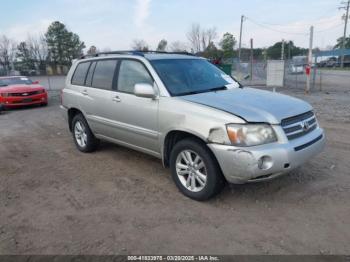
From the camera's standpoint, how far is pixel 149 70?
4.32m

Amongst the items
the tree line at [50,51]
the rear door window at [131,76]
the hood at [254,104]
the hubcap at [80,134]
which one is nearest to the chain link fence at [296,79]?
the hood at [254,104]

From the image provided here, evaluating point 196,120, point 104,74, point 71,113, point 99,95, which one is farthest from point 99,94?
point 196,120

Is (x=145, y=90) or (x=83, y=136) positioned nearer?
(x=145, y=90)

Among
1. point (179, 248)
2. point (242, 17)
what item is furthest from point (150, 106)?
point (242, 17)

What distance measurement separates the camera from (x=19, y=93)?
12664 mm

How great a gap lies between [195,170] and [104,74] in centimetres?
245

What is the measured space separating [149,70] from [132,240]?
2.29 m

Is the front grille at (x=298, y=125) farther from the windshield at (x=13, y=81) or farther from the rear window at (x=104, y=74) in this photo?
the windshield at (x=13, y=81)

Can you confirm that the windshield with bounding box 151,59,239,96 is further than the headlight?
Yes

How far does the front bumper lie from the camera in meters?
3.26

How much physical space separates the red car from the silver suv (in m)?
8.52

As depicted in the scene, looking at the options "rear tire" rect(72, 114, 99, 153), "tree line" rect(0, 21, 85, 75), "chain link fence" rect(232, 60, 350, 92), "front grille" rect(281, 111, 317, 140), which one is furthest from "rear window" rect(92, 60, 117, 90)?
"tree line" rect(0, 21, 85, 75)

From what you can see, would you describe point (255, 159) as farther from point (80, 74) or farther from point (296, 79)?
point (296, 79)

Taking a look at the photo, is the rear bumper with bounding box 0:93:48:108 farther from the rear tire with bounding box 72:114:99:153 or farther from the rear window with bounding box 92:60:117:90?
the rear window with bounding box 92:60:117:90
